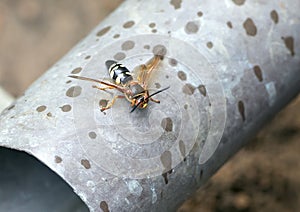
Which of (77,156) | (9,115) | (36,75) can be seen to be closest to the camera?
(77,156)

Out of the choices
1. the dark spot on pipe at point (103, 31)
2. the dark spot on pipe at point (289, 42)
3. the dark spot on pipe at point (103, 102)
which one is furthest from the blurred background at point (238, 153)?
the dark spot on pipe at point (103, 102)

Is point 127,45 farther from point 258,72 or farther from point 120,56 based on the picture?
point 258,72

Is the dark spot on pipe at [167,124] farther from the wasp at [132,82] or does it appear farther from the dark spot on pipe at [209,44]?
the dark spot on pipe at [209,44]

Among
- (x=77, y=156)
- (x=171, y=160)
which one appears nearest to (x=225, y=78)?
(x=171, y=160)

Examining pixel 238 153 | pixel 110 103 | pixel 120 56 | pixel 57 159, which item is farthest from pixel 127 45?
pixel 238 153

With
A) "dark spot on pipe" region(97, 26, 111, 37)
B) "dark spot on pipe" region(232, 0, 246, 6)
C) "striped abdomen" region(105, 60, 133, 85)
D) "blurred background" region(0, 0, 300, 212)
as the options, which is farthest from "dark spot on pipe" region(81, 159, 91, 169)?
"blurred background" region(0, 0, 300, 212)

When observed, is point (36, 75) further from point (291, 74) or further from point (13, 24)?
point (291, 74)

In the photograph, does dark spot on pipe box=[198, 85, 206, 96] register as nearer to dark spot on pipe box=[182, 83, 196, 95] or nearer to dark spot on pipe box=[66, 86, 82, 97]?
dark spot on pipe box=[182, 83, 196, 95]
